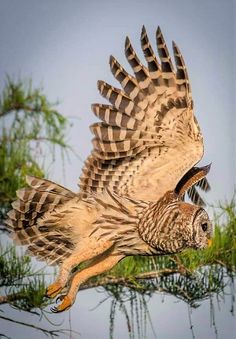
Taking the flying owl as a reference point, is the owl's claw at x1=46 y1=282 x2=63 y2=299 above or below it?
below

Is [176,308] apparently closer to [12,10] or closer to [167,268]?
[167,268]

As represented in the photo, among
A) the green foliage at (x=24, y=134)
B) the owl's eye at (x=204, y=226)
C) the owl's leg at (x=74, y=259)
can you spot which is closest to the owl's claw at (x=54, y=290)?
the owl's leg at (x=74, y=259)

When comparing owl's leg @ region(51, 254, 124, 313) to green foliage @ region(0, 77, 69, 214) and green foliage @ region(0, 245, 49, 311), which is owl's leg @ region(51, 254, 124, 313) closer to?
green foliage @ region(0, 245, 49, 311)

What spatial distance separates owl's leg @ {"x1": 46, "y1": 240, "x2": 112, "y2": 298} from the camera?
2.38 m

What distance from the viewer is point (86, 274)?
2418mm

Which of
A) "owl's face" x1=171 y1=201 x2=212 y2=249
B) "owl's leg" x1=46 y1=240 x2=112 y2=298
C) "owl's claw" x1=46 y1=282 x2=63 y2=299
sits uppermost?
"owl's face" x1=171 y1=201 x2=212 y2=249

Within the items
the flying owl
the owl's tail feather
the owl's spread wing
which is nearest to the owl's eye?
the flying owl

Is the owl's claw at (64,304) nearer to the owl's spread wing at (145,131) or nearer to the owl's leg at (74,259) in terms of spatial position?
the owl's leg at (74,259)

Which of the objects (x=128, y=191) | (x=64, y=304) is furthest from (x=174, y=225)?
(x=64, y=304)

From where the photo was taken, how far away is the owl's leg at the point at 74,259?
238 cm

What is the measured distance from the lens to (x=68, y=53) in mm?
2498

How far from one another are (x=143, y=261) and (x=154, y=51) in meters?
0.52

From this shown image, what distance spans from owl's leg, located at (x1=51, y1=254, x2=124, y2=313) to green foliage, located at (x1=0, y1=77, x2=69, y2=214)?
241 mm

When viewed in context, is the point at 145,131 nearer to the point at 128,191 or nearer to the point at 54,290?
the point at 128,191
